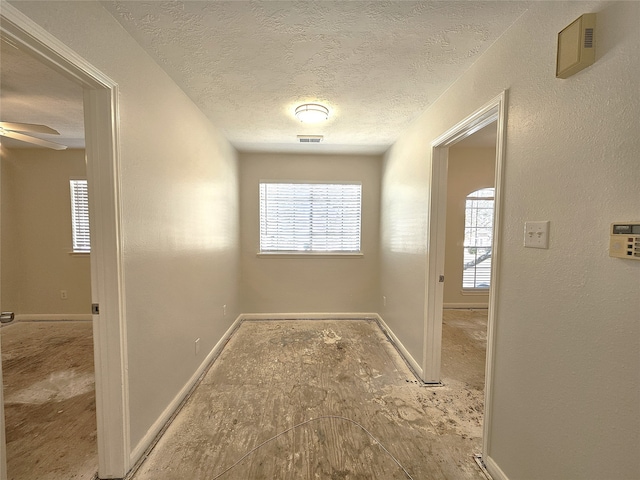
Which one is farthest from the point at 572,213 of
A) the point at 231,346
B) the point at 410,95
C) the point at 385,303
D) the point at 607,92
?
the point at 231,346

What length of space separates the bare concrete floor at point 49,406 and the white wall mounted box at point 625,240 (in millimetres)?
2594

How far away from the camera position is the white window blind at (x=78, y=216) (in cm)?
355

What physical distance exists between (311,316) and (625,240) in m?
3.40

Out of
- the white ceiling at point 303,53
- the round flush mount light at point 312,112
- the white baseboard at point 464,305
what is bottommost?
the white baseboard at point 464,305

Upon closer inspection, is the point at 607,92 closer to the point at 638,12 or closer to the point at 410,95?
the point at 638,12

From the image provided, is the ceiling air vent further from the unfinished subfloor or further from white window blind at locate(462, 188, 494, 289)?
white window blind at locate(462, 188, 494, 289)

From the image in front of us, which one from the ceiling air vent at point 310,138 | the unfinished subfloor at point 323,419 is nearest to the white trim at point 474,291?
the unfinished subfloor at point 323,419

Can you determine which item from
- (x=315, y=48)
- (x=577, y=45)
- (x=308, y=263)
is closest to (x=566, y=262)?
(x=577, y=45)

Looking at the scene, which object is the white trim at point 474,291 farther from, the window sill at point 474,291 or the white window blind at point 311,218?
the white window blind at point 311,218

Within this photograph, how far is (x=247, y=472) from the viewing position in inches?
55.3

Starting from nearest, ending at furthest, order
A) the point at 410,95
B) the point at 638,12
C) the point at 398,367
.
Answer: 1. the point at 638,12
2. the point at 410,95
3. the point at 398,367

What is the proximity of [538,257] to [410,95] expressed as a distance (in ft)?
4.97

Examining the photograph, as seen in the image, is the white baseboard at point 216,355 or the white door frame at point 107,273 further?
the white baseboard at point 216,355

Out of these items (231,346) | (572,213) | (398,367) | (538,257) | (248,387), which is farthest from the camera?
(231,346)
